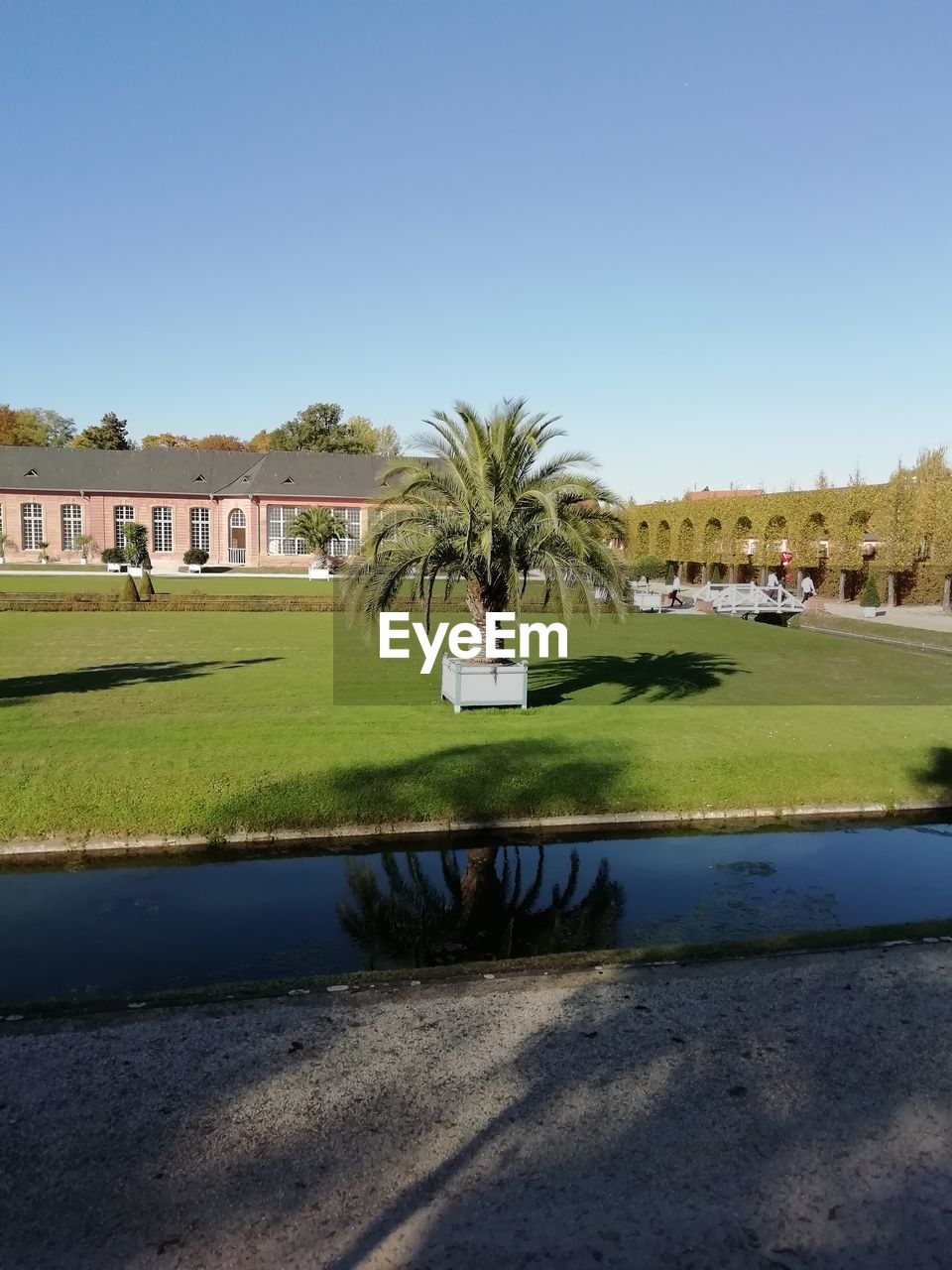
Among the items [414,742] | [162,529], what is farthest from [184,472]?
[414,742]

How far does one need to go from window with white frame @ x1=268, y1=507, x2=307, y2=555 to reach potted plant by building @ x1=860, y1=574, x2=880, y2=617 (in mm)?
35904

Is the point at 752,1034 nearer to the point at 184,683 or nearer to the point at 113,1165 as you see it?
the point at 113,1165

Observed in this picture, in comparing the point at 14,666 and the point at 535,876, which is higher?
the point at 14,666

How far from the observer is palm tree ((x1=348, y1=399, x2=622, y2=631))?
16.9 meters

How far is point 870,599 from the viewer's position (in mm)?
40250

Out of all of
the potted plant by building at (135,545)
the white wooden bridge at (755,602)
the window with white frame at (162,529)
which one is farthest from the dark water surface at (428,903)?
the window with white frame at (162,529)

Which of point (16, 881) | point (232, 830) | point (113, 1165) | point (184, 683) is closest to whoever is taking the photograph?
point (113, 1165)

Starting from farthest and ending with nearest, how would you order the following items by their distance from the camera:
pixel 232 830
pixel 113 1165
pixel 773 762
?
pixel 773 762 → pixel 232 830 → pixel 113 1165

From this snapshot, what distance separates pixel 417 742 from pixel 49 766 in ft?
17.4

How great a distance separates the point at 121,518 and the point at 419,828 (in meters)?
56.3

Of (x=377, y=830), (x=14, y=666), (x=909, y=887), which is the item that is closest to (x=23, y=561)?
(x=14, y=666)

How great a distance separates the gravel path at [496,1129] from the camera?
4.34 m

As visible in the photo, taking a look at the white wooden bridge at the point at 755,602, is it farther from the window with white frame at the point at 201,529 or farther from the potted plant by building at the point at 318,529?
the window with white frame at the point at 201,529

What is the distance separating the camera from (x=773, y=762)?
14.5 meters
